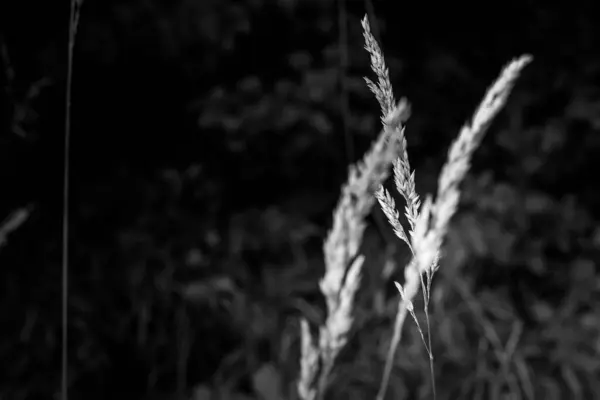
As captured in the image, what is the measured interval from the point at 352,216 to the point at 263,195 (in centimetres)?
136

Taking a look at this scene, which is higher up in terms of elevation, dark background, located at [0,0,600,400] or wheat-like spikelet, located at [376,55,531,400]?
wheat-like spikelet, located at [376,55,531,400]

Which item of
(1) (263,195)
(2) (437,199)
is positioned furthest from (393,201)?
(1) (263,195)

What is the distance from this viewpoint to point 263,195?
1.91 metres

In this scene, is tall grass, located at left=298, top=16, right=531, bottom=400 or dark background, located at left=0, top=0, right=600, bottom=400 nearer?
tall grass, located at left=298, top=16, right=531, bottom=400

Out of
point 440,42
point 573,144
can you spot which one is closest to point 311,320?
point 440,42

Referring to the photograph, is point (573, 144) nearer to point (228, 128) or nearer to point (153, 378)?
point (228, 128)

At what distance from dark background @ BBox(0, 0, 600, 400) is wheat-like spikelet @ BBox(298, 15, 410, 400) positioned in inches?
36.3

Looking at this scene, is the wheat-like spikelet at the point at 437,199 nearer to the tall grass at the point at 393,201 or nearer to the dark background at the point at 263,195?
the tall grass at the point at 393,201

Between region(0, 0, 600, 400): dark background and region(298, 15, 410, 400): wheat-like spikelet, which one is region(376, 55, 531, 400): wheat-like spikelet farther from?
region(0, 0, 600, 400): dark background

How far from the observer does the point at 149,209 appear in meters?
1.71

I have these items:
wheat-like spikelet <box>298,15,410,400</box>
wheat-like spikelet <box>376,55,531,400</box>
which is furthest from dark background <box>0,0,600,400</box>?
wheat-like spikelet <box>376,55,531,400</box>

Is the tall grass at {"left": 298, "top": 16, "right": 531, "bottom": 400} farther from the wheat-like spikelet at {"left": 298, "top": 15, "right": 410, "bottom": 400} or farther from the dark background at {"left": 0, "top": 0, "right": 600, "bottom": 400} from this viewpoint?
the dark background at {"left": 0, "top": 0, "right": 600, "bottom": 400}

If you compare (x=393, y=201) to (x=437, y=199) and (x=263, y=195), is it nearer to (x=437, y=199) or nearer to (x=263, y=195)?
(x=437, y=199)

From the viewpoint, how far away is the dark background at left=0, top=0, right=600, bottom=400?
154 centimetres
